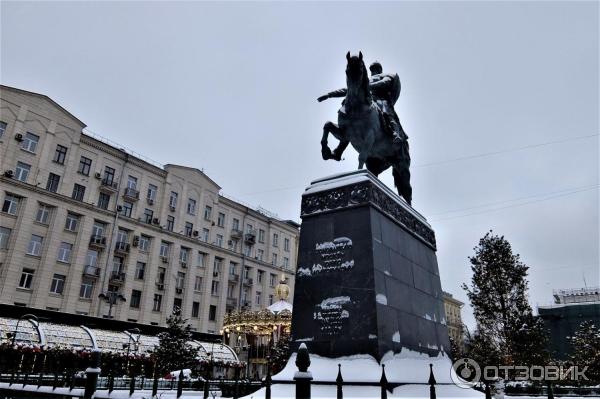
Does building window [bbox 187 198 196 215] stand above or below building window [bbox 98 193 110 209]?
above

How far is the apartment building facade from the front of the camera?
3919cm

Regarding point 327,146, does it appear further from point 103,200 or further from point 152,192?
point 152,192

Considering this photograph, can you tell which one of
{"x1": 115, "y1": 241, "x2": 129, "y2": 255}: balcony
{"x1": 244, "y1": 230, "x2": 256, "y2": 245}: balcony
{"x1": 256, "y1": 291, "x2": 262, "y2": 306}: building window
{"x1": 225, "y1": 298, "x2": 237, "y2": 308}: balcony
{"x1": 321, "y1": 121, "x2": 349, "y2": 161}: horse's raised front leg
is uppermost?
{"x1": 244, "y1": 230, "x2": 256, "y2": 245}: balcony

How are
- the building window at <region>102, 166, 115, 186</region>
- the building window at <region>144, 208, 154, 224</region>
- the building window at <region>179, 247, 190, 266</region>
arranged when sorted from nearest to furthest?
the building window at <region>102, 166, 115, 186</region> < the building window at <region>144, 208, 154, 224</region> < the building window at <region>179, 247, 190, 266</region>

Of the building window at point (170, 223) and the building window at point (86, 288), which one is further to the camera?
the building window at point (170, 223)

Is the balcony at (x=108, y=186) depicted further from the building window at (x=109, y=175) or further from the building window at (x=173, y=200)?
the building window at (x=173, y=200)

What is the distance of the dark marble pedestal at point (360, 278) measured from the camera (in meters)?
7.93

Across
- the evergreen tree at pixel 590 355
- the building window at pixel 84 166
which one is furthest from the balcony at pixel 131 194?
the evergreen tree at pixel 590 355

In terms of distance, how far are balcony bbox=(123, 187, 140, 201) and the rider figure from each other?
1628 inches

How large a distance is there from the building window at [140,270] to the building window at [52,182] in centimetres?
1150

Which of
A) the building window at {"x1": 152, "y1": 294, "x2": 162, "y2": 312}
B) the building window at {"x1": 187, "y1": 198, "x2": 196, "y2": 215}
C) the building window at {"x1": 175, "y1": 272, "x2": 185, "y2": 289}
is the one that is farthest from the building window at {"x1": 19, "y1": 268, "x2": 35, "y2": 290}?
the building window at {"x1": 187, "y1": 198, "x2": 196, "y2": 215}

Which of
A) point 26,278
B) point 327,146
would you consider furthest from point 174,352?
point 327,146

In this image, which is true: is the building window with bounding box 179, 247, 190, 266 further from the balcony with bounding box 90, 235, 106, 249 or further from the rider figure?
the rider figure

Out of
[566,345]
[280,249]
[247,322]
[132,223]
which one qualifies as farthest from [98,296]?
[566,345]
